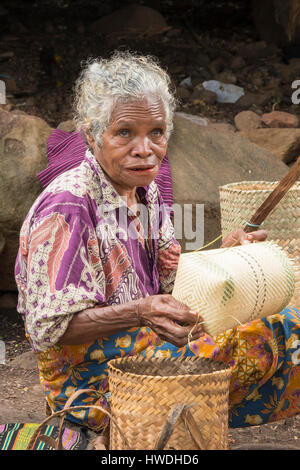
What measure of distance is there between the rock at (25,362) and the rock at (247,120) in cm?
280

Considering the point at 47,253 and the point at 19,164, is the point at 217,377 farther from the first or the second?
the point at 19,164

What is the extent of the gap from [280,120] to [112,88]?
3774 millimetres

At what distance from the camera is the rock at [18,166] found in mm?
3883

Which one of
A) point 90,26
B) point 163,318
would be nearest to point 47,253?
point 163,318

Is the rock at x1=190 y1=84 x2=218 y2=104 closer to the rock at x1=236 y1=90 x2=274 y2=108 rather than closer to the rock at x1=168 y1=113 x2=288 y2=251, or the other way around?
the rock at x1=236 y1=90 x2=274 y2=108

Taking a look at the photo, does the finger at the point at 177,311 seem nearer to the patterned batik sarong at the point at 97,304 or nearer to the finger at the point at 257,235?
the patterned batik sarong at the point at 97,304

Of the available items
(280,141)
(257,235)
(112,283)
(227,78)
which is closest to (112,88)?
(112,283)

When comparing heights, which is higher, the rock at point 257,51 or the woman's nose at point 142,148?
the rock at point 257,51

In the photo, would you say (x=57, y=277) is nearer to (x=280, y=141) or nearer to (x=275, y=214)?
(x=275, y=214)

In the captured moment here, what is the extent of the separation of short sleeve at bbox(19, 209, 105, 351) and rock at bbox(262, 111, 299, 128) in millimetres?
3895

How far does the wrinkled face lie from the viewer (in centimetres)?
228

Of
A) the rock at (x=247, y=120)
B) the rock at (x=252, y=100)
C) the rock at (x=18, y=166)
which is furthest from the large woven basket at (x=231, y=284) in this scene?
the rock at (x=252, y=100)

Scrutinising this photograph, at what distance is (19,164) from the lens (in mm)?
3916
